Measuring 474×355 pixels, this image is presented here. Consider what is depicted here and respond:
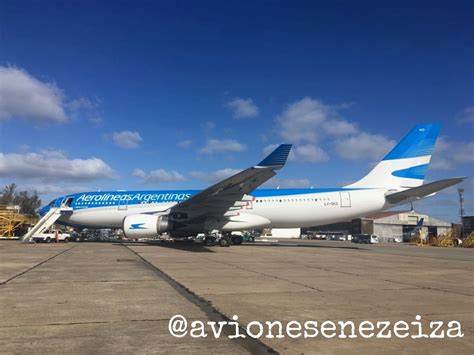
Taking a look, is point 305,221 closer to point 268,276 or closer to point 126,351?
point 268,276

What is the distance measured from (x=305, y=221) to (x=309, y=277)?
55.1ft

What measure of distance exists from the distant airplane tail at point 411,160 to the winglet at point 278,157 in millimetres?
9990

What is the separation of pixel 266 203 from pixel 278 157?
7.42 metres

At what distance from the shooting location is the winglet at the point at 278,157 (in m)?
20.0

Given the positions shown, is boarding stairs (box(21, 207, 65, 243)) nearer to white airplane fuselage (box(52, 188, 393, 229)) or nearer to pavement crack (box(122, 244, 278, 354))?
white airplane fuselage (box(52, 188, 393, 229))

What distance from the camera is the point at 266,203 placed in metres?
27.2

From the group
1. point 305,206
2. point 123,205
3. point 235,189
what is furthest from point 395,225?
point 235,189

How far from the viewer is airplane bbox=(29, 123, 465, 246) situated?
24391 millimetres

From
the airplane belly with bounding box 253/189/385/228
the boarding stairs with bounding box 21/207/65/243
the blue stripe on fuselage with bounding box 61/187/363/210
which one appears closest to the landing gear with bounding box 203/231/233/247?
the airplane belly with bounding box 253/189/385/228

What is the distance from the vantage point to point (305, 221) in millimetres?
27531

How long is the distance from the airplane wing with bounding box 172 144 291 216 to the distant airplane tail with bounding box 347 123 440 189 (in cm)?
928

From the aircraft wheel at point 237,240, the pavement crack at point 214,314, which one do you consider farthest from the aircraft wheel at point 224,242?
the pavement crack at point 214,314

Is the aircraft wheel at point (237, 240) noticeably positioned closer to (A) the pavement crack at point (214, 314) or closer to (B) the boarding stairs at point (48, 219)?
(B) the boarding stairs at point (48, 219)

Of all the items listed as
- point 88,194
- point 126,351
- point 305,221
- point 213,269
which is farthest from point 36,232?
point 126,351
